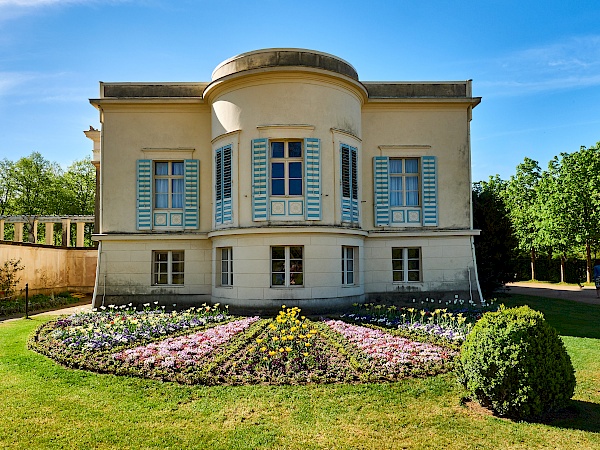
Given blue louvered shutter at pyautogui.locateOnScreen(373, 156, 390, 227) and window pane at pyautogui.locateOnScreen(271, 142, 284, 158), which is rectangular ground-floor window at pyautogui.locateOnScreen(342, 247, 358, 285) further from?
window pane at pyautogui.locateOnScreen(271, 142, 284, 158)

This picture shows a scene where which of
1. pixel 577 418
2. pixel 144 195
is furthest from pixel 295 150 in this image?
pixel 577 418

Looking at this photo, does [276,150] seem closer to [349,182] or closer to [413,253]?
[349,182]

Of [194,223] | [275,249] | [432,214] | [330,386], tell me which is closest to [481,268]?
[432,214]

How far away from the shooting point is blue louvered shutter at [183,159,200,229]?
15.3m

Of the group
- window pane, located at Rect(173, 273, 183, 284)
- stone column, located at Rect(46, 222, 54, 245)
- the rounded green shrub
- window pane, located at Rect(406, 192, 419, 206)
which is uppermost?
window pane, located at Rect(406, 192, 419, 206)

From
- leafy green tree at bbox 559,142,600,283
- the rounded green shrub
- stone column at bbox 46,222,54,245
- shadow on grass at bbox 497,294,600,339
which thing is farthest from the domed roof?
leafy green tree at bbox 559,142,600,283

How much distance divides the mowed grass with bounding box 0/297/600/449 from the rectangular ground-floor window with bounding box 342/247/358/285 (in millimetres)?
7173

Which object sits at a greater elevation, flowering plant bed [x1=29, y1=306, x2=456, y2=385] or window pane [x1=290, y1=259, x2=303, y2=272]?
window pane [x1=290, y1=259, x2=303, y2=272]

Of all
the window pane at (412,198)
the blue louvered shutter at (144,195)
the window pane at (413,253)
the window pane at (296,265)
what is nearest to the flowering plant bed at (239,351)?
the window pane at (296,265)

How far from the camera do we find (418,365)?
7.63 meters

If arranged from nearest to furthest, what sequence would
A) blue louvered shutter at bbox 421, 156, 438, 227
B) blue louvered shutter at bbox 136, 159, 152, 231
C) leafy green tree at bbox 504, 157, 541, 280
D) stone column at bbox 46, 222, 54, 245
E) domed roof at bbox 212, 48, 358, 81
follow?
domed roof at bbox 212, 48, 358, 81
blue louvered shutter at bbox 136, 159, 152, 231
blue louvered shutter at bbox 421, 156, 438, 227
stone column at bbox 46, 222, 54, 245
leafy green tree at bbox 504, 157, 541, 280

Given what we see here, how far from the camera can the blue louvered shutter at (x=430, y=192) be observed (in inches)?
613

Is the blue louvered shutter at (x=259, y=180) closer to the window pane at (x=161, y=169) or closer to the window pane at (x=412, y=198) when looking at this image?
the window pane at (x=161, y=169)

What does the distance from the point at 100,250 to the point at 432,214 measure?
11567mm
